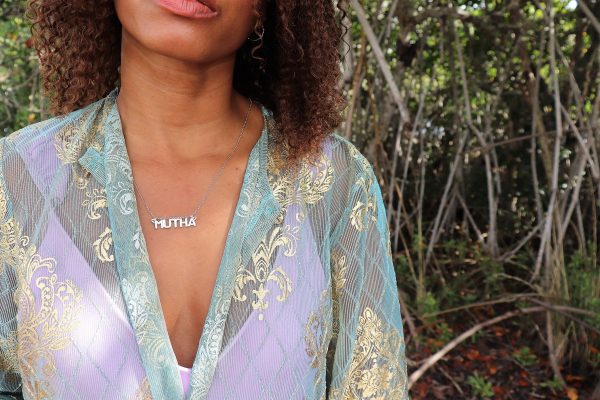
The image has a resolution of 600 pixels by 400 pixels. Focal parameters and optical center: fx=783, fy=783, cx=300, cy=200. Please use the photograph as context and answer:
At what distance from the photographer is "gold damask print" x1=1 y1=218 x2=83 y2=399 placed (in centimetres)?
109

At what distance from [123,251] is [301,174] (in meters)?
0.31

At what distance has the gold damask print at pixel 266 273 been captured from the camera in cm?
115

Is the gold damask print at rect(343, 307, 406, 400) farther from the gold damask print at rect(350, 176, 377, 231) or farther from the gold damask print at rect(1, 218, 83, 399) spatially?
the gold damask print at rect(1, 218, 83, 399)

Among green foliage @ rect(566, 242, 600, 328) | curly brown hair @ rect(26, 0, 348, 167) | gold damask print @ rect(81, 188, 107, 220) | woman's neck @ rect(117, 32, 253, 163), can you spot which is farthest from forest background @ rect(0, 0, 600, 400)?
gold damask print @ rect(81, 188, 107, 220)

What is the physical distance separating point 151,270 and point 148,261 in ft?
0.04

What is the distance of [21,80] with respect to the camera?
11.9 feet

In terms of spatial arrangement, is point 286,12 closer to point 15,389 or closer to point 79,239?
point 79,239

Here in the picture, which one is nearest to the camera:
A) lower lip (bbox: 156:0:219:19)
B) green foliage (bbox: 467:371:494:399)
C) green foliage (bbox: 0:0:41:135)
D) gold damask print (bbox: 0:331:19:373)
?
lower lip (bbox: 156:0:219:19)

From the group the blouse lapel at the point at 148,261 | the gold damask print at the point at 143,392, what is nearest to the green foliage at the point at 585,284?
the blouse lapel at the point at 148,261

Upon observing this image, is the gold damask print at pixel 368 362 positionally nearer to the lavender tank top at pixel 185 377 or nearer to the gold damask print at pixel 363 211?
the gold damask print at pixel 363 211

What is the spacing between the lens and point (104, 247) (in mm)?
1115

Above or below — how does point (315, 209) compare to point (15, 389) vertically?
above

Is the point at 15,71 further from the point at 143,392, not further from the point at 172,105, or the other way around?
the point at 143,392

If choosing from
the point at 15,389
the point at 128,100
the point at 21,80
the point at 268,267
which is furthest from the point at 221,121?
the point at 21,80
